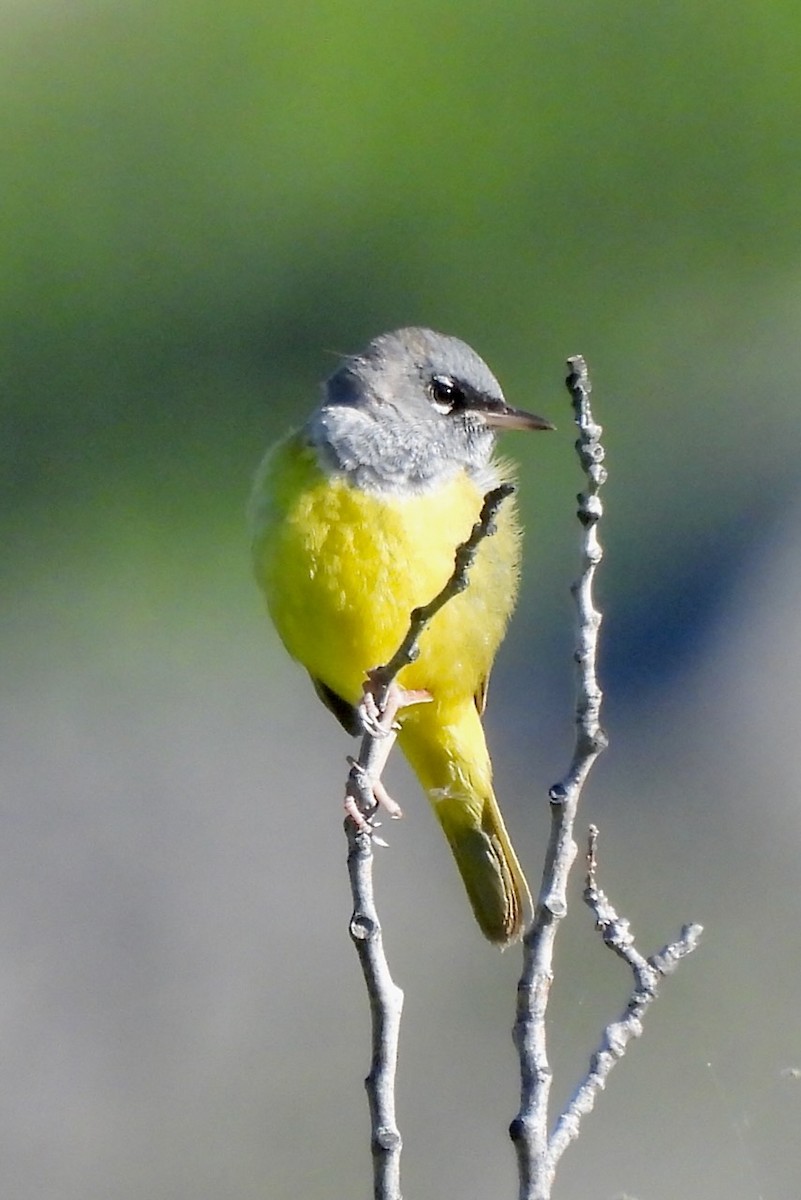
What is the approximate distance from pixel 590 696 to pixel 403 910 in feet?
9.34

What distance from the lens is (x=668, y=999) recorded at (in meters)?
3.74

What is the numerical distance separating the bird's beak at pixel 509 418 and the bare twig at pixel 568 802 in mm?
916

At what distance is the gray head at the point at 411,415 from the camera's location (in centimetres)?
227

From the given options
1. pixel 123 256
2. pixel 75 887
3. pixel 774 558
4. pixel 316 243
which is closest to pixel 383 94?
pixel 316 243

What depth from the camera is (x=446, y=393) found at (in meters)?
2.45

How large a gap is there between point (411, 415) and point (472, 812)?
62cm

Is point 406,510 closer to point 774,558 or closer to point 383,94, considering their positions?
point 774,558

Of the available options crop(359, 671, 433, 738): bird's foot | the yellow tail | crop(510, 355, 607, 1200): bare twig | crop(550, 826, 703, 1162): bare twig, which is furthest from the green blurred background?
crop(510, 355, 607, 1200): bare twig

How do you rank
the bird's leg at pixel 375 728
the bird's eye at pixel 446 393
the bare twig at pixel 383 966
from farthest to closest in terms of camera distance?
1. the bird's eye at pixel 446 393
2. the bird's leg at pixel 375 728
3. the bare twig at pixel 383 966

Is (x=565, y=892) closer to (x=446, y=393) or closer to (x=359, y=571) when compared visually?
(x=359, y=571)

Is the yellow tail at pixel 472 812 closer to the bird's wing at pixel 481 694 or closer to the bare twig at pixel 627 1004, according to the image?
the bird's wing at pixel 481 694

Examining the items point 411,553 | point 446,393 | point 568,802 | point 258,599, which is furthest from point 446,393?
point 258,599

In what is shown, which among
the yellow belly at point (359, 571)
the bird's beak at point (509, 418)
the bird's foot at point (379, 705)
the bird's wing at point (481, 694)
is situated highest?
the bird's beak at point (509, 418)

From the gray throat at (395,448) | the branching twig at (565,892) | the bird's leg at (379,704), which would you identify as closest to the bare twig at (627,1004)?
the branching twig at (565,892)
